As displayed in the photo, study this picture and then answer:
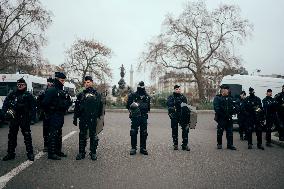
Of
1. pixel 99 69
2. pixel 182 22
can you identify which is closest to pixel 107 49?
pixel 99 69

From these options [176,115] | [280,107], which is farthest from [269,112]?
[176,115]

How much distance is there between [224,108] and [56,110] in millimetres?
5115

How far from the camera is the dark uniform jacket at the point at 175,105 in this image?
10625 mm

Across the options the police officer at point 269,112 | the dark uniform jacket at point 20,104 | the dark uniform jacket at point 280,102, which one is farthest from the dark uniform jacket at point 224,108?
the dark uniform jacket at point 20,104

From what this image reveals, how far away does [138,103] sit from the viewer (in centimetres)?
995

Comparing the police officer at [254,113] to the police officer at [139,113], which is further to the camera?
the police officer at [254,113]

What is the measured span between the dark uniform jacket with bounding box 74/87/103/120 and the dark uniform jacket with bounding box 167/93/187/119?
261 centimetres

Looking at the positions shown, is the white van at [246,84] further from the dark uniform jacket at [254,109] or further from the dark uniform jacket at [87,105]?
the dark uniform jacket at [87,105]

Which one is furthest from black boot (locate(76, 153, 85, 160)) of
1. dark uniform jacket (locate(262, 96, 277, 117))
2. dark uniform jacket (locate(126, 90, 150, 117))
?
dark uniform jacket (locate(262, 96, 277, 117))

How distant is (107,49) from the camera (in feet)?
197

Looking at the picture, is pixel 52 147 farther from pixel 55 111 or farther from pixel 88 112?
pixel 88 112

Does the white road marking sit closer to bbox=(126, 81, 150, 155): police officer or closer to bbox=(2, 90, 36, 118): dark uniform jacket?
bbox=(2, 90, 36, 118): dark uniform jacket

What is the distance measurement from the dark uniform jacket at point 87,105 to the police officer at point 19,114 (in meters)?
1.06

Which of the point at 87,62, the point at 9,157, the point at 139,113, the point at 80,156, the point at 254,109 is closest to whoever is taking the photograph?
the point at 9,157
